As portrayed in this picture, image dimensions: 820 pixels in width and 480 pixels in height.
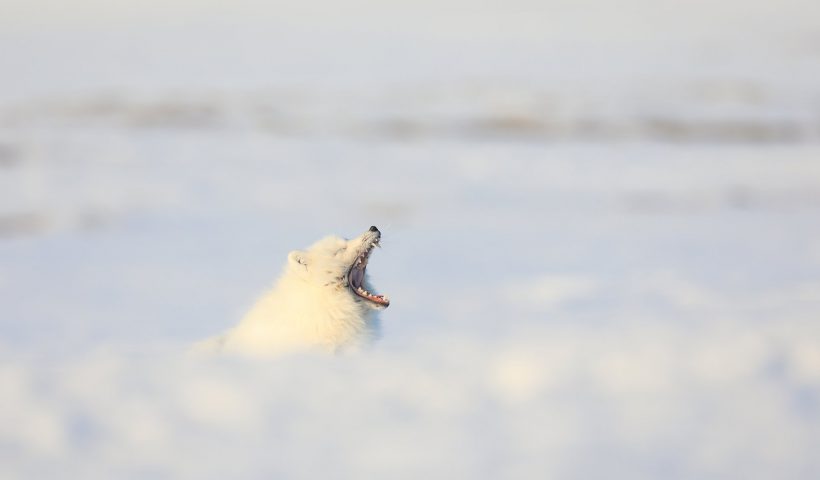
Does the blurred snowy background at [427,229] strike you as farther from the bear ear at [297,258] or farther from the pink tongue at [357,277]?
the bear ear at [297,258]

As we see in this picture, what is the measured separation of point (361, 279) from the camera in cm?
642

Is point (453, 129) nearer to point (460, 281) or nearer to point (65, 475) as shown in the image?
point (460, 281)

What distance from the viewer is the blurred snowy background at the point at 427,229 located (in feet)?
15.5

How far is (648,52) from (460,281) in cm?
930

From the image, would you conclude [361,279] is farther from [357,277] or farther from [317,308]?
[317,308]

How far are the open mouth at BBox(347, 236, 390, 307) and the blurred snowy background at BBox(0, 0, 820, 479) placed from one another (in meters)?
0.23

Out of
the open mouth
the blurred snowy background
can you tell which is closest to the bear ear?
the open mouth

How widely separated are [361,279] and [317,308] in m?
0.46

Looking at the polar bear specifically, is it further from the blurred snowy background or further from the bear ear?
the blurred snowy background

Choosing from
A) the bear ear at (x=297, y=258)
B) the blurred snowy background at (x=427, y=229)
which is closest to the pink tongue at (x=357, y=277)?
the bear ear at (x=297, y=258)

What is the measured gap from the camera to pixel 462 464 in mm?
4508

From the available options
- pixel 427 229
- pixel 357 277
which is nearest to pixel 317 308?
pixel 357 277

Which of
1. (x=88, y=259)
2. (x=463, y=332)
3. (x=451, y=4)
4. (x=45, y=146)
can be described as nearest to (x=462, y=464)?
(x=463, y=332)

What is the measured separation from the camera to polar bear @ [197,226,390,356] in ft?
19.1
